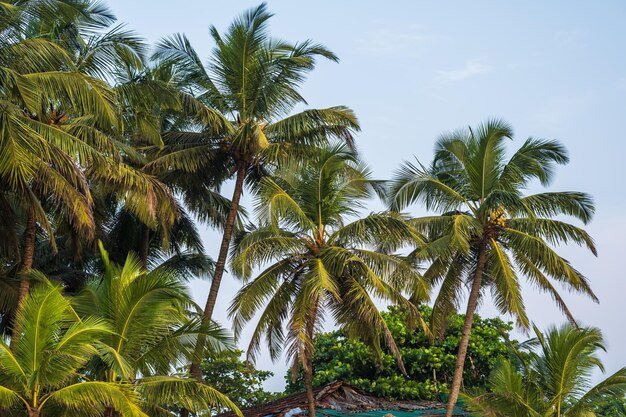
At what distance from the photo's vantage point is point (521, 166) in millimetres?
23047

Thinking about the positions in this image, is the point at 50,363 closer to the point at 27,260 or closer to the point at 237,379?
the point at 27,260

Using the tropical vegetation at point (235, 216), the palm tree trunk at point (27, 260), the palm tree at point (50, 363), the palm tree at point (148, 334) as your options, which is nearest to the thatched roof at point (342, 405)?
the tropical vegetation at point (235, 216)

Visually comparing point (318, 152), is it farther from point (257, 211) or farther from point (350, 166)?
point (257, 211)

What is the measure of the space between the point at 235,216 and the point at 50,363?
27.3ft

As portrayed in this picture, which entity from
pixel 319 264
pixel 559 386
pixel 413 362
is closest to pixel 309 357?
pixel 319 264

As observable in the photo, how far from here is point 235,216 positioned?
2264cm

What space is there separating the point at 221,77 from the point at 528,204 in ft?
26.1

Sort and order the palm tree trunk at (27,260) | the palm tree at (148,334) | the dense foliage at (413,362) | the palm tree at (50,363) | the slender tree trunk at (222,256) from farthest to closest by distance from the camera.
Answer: the dense foliage at (413,362), the slender tree trunk at (222,256), the palm tree trunk at (27,260), the palm tree at (148,334), the palm tree at (50,363)

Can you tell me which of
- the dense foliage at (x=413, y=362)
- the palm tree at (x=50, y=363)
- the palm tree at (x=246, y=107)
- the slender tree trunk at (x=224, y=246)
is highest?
the palm tree at (x=246, y=107)

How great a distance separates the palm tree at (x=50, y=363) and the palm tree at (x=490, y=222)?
8.84 metres

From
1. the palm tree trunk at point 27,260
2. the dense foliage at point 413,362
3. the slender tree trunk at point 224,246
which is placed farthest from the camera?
the dense foliage at point 413,362

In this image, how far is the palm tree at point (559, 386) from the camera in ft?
64.3

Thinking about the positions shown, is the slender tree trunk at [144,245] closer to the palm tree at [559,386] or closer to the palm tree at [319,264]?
the palm tree at [319,264]

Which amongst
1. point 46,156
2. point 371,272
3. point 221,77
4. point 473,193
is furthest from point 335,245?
point 46,156
